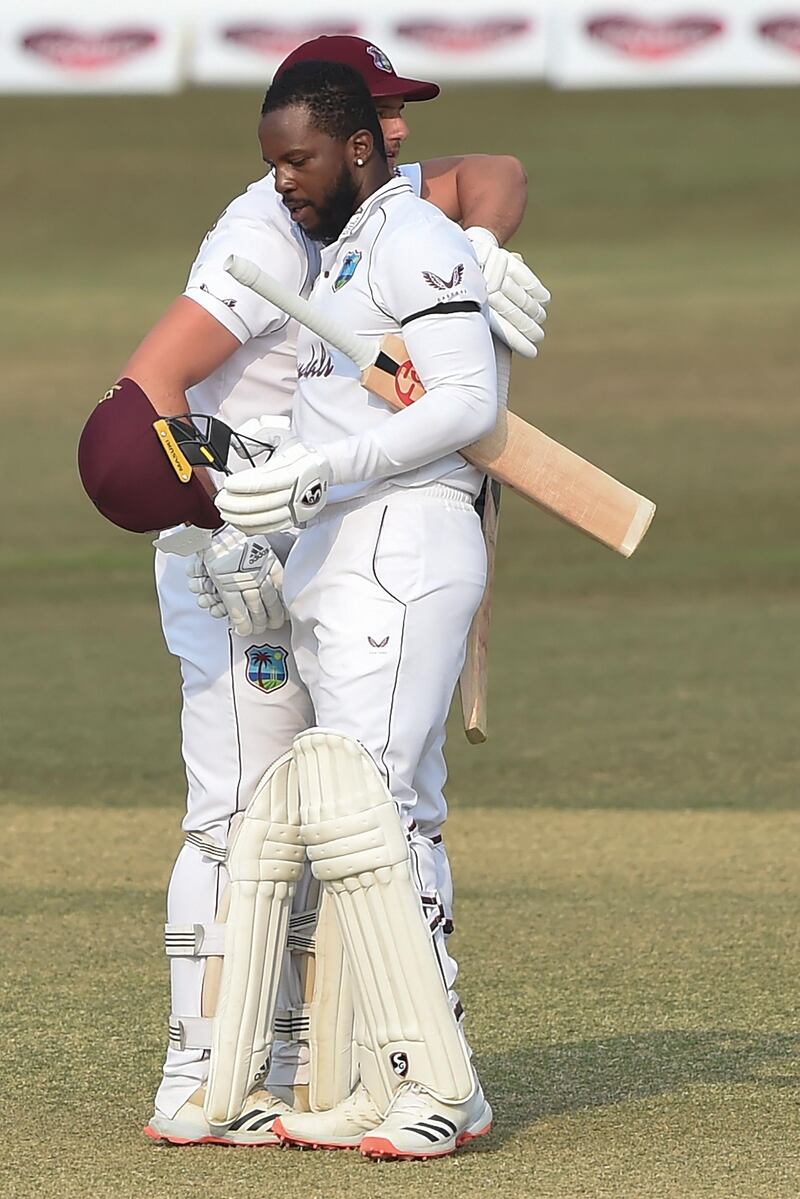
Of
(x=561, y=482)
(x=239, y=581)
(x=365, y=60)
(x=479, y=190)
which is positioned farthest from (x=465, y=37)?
(x=239, y=581)

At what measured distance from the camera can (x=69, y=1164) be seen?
3.52m

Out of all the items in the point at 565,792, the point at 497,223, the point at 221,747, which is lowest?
the point at 565,792

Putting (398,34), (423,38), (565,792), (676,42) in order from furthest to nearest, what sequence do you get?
(676,42) < (423,38) < (398,34) < (565,792)

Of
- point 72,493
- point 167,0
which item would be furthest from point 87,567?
point 167,0

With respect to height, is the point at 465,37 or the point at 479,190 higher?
the point at 465,37

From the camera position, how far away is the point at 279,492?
3.40m

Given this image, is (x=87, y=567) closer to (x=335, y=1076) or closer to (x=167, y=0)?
(x=335, y=1076)

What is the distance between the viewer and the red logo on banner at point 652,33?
69.6 ft

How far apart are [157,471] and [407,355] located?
16.3 inches

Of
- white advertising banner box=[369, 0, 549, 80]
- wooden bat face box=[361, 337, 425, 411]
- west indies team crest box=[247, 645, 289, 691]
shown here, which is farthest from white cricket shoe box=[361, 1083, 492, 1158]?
white advertising banner box=[369, 0, 549, 80]

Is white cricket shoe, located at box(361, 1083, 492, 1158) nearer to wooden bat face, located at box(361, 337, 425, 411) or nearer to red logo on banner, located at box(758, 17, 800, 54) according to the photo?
wooden bat face, located at box(361, 337, 425, 411)

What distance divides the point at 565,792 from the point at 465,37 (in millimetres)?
15312

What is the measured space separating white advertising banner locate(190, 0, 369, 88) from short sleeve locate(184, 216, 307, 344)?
16603 millimetres

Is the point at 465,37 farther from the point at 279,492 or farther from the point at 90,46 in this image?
the point at 279,492
